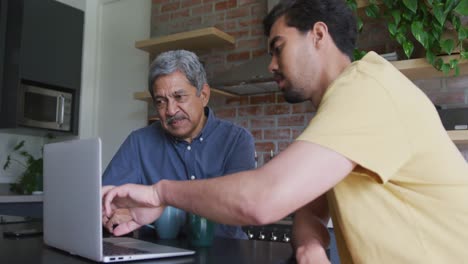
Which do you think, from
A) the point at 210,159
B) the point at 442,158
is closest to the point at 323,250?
the point at 442,158

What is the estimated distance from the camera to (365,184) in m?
0.89

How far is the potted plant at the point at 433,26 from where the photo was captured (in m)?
2.17

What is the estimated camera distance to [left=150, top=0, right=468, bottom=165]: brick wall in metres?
2.95

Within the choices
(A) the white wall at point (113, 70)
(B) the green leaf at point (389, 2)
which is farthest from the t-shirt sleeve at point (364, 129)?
(A) the white wall at point (113, 70)

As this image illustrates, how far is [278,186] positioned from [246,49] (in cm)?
253

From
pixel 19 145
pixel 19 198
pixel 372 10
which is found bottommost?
pixel 19 198

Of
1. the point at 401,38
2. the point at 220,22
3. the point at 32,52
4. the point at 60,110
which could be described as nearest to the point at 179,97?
the point at 401,38

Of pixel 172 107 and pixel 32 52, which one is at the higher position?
pixel 32 52

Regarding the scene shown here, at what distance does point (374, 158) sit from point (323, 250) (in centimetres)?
35

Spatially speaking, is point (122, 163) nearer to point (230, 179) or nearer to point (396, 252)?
point (230, 179)

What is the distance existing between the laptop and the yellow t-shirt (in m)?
0.43

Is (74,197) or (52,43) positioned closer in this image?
(74,197)

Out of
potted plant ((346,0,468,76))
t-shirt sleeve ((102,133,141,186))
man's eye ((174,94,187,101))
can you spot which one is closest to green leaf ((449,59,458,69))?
potted plant ((346,0,468,76))

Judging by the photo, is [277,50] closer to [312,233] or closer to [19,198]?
[312,233]
